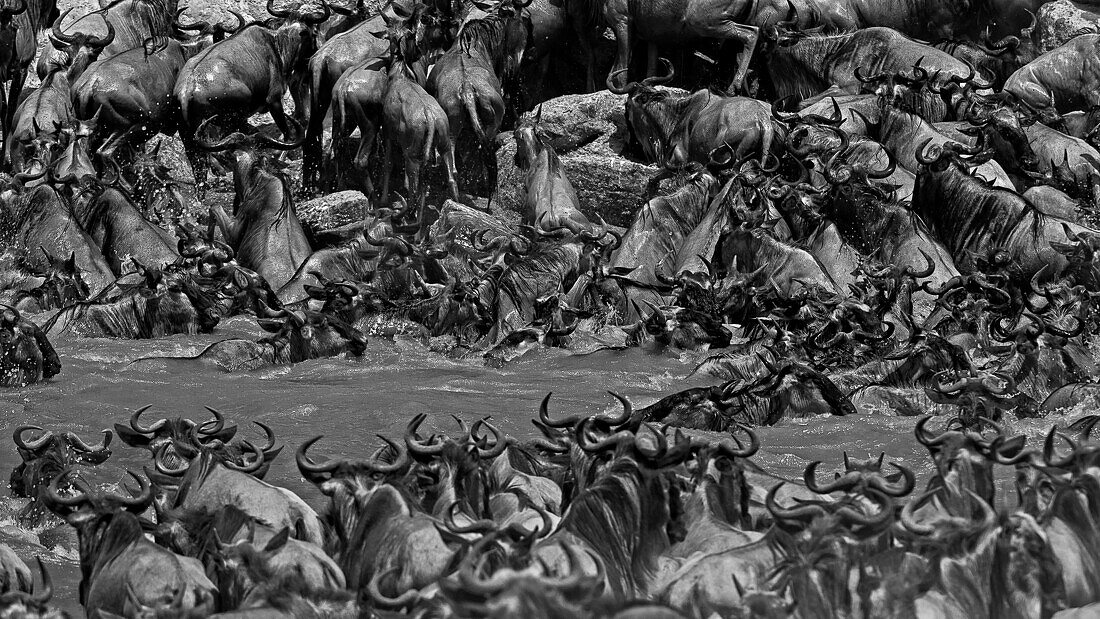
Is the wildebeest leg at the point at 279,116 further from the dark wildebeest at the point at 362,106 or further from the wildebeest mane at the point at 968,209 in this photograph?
the wildebeest mane at the point at 968,209

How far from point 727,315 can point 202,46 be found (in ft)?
24.7

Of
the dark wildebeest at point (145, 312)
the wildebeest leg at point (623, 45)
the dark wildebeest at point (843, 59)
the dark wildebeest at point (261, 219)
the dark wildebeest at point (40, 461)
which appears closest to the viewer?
the dark wildebeest at point (40, 461)

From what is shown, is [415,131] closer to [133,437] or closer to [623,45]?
[623,45]

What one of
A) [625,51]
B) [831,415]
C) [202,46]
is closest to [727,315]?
[831,415]

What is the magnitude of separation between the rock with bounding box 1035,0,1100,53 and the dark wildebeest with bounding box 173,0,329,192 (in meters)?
7.33

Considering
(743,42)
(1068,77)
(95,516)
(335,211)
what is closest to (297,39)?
(335,211)

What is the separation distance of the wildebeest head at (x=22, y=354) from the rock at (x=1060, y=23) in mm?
11045

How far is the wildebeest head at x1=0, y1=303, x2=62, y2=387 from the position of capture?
37.2 ft

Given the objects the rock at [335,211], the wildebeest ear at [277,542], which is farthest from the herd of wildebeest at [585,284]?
the rock at [335,211]

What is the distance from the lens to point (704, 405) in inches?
384

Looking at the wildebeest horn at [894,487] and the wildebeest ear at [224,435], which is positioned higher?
the wildebeest horn at [894,487]

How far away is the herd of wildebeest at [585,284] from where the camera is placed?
6.40 metres

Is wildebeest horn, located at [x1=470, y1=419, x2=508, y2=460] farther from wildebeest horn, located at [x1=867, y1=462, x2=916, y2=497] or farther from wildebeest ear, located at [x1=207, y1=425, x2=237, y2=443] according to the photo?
wildebeest horn, located at [x1=867, y1=462, x2=916, y2=497]

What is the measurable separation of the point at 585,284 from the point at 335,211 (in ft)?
12.7
